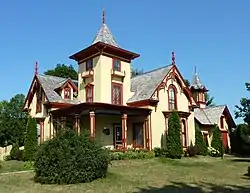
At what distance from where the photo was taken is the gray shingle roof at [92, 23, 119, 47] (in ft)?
102

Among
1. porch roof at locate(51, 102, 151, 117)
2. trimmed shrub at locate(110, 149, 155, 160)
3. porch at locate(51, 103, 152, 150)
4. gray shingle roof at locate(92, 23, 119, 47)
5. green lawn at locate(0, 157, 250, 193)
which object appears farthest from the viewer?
gray shingle roof at locate(92, 23, 119, 47)

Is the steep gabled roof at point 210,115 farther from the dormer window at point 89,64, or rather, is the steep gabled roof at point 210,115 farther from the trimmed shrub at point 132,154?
the dormer window at point 89,64

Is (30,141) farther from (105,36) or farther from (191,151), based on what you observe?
(191,151)

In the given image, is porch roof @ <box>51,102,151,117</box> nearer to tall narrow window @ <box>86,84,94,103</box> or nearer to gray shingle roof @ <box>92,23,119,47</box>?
tall narrow window @ <box>86,84,94,103</box>

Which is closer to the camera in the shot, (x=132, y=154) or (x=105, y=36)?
(x=132, y=154)

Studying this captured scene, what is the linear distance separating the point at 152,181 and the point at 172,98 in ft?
51.7

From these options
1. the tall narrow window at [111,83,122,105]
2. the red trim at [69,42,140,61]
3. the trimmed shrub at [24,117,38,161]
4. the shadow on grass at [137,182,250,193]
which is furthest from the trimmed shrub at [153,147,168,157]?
the shadow on grass at [137,182,250,193]

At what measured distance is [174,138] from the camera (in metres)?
27.5

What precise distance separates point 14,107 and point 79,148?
1476 inches

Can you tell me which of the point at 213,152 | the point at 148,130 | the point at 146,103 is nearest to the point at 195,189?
the point at 148,130

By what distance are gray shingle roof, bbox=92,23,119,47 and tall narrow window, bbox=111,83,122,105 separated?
13.5 feet

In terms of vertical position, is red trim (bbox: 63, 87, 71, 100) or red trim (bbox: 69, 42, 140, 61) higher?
red trim (bbox: 69, 42, 140, 61)

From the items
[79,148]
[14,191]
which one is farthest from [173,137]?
[14,191]

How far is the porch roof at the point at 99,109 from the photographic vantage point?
984 inches
